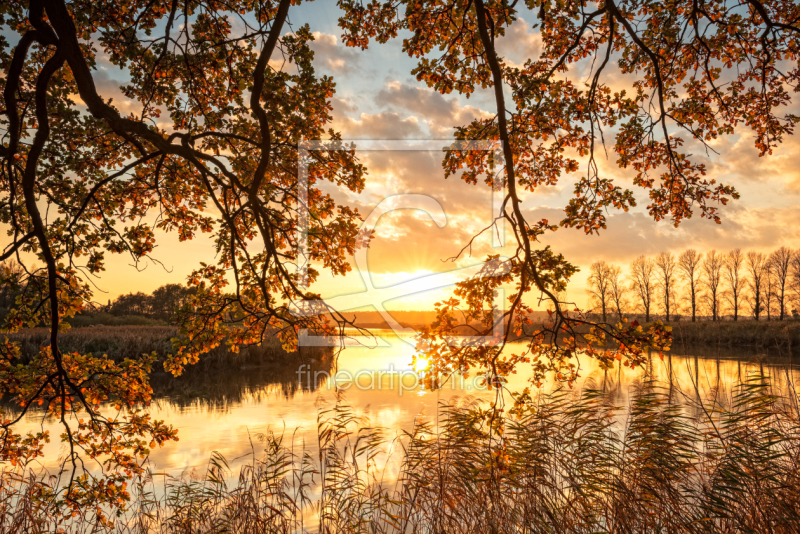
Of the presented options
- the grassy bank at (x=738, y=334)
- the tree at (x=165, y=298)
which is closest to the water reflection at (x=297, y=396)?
the grassy bank at (x=738, y=334)

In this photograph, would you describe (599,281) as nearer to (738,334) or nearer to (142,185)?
(738,334)

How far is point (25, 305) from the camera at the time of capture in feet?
18.6

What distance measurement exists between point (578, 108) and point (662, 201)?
5.92 ft

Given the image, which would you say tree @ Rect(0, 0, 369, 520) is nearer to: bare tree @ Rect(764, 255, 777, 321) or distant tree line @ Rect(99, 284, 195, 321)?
distant tree line @ Rect(99, 284, 195, 321)

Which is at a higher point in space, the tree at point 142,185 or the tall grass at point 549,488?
the tree at point 142,185

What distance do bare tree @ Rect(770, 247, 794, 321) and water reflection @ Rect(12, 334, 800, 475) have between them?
34899 millimetres

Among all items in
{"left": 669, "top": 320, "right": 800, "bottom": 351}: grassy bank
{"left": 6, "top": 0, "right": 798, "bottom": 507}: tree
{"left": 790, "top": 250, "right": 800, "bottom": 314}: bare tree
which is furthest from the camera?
{"left": 790, "top": 250, "right": 800, "bottom": 314}: bare tree

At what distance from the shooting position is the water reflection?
11.0 meters

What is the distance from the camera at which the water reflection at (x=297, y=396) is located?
11.0 metres

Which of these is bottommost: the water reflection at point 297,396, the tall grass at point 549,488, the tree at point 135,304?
the water reflection at point 297,396

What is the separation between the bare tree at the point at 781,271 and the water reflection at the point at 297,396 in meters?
34.9

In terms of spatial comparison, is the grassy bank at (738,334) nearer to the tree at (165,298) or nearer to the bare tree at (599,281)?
the bare tree at (599,281)

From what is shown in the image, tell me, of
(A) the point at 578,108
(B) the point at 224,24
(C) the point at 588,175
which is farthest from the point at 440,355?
(B) the point at 224,24

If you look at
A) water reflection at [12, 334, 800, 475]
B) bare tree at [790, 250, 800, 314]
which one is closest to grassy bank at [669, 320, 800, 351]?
water reflection at [12, 334, 800, 475]
